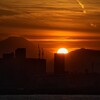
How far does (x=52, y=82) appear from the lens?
137m

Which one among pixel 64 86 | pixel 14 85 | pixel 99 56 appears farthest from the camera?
pixel 99 56

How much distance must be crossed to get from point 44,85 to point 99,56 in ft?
105

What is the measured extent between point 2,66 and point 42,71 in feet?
36.1

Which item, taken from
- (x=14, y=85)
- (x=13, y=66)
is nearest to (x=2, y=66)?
(x=13, y=66)

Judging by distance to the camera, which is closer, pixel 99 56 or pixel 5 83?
pixel 5 83

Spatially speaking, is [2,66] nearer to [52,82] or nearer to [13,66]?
[13,66]

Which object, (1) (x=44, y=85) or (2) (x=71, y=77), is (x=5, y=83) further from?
(2) (x=71, y=77)

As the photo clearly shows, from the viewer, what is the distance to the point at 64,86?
137500mm

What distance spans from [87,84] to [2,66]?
71.8ft

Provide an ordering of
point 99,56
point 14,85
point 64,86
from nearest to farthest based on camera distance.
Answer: point 14,85, point 64,86, point 99,56

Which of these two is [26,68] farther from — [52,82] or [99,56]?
[99,56]

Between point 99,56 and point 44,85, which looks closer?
point 44,85

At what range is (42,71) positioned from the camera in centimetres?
13750

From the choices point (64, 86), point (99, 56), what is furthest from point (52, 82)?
point (99, 56)
